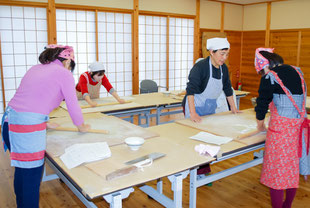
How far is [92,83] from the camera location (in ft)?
11.6

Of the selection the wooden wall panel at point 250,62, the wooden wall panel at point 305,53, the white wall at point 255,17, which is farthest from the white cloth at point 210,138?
the white wall at point 255,17

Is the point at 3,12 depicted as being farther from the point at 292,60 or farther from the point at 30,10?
the point at 292,60

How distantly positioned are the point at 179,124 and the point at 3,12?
12.1 feet

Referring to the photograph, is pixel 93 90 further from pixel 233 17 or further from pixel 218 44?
pixel 233 17

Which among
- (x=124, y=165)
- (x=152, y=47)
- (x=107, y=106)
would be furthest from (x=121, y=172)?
(x=152, y=47)

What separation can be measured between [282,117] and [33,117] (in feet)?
4.98

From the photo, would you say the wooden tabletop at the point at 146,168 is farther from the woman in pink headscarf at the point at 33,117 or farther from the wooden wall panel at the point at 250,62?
the wooden wall panel at the point at 250,62

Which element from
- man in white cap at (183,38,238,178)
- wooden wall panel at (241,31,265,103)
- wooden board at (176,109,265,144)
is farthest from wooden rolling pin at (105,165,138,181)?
wooden wall panel at (241,31,265,103)

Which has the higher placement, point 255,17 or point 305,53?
point 255,17

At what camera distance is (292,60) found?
22.6ft

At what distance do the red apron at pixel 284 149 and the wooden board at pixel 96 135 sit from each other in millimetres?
802

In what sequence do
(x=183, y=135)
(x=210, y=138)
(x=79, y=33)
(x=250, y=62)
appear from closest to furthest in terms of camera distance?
(x=210, y=138) < (x=183, y=135) < (x=79, y=33) < (x=250, y=62)

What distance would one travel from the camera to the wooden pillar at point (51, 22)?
4.80 meters

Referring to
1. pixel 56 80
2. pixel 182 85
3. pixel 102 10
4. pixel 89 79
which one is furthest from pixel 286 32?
pixel 56 80
